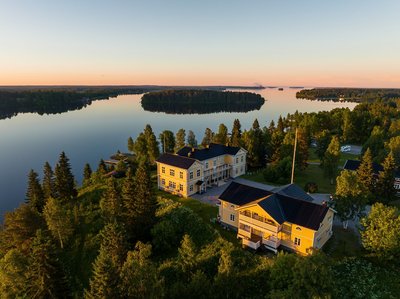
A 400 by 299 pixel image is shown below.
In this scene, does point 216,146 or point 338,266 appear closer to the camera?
point 338,266

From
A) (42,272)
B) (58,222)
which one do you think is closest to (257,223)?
(42,272)

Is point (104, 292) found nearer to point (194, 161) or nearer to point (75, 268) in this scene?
point (75, 268)

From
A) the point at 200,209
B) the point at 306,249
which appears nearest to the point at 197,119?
the point at 200,209

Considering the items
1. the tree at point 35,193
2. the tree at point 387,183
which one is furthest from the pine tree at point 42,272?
the tree at point 387,183

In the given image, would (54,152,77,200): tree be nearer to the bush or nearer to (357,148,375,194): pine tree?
the bush

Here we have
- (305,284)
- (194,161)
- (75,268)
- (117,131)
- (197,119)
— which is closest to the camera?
(305,284)

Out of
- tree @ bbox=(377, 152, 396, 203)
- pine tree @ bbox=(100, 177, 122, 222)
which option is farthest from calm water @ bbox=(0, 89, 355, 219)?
tree @ bbox=(377, 152, 396, 203)
